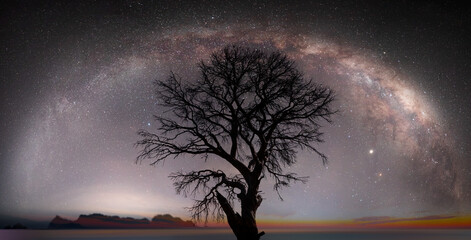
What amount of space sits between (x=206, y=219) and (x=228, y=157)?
7.66ft

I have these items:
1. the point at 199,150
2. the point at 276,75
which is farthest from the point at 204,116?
the point at 276,75

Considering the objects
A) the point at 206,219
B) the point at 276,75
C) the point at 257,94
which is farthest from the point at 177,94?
the point at 206,219

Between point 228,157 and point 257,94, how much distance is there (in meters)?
2.66

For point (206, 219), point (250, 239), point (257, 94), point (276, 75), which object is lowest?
point (250, 239)

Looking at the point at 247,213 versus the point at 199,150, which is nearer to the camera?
the point at 247,213

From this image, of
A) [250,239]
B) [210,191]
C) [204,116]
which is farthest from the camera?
[204,116]

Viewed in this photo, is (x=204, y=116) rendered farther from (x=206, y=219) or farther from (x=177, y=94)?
(x=206, y=219)

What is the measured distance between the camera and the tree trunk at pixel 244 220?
34.9 feet

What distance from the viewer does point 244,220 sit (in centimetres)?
1077

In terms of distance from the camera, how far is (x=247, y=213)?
10.8m

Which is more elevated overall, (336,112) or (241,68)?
(241,68)

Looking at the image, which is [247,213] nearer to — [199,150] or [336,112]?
[199,150]

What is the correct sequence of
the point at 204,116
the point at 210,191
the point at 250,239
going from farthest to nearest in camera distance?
1. the point at 204,116
2. the point at 210,191
3. the point at 250,239

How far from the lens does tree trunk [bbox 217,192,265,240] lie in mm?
10625
